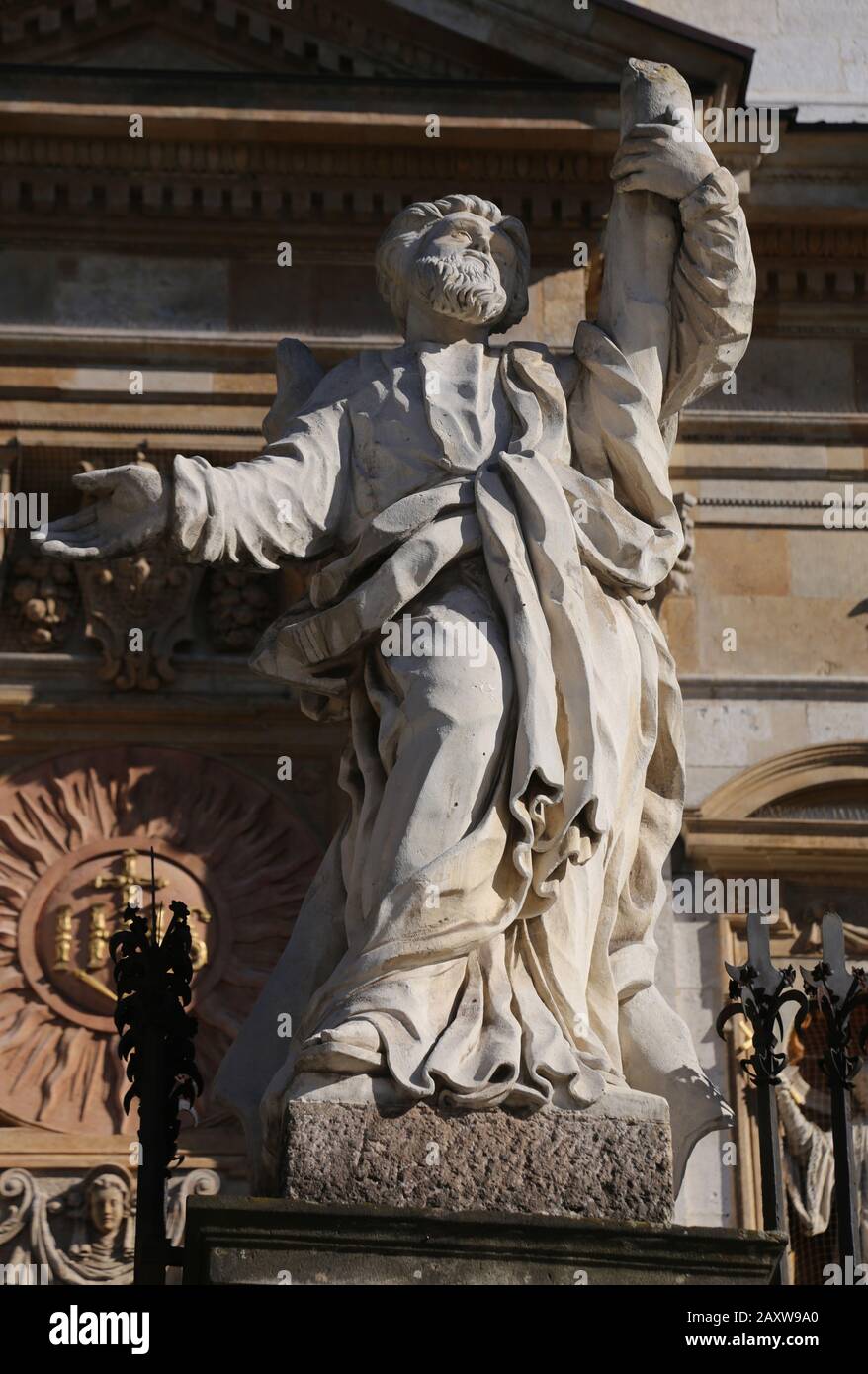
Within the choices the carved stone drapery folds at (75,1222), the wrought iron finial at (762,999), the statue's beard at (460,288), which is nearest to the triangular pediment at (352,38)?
the carved stone drapery folds at (75,1222)

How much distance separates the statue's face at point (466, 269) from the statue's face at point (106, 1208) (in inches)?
132

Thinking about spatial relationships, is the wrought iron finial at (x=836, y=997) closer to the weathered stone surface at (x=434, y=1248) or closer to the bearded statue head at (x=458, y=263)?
the weathered stone surface at (x=434, y=1248)

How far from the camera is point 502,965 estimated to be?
5734 mm

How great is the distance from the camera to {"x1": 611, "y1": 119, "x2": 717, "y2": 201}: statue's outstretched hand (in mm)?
6348

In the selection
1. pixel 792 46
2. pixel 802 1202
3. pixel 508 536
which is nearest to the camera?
pixel 508 536

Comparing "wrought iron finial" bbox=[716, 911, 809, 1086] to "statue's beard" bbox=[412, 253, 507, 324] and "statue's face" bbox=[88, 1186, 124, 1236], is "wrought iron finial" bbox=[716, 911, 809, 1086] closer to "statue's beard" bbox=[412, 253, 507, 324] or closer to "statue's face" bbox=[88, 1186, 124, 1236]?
"statue's beard" bbox=[412, 253, 507, 324]

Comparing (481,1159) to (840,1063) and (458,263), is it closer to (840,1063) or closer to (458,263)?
(840,1063)

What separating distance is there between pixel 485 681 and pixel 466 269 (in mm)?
1062

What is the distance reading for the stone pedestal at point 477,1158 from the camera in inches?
212

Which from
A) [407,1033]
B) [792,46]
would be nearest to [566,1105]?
[407,1033]

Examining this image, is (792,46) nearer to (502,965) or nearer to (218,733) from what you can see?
(218,733)

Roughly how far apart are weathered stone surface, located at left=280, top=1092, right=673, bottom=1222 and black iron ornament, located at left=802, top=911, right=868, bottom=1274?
2.09 ft

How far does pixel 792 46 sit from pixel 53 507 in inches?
143

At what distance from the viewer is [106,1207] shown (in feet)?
29.5
